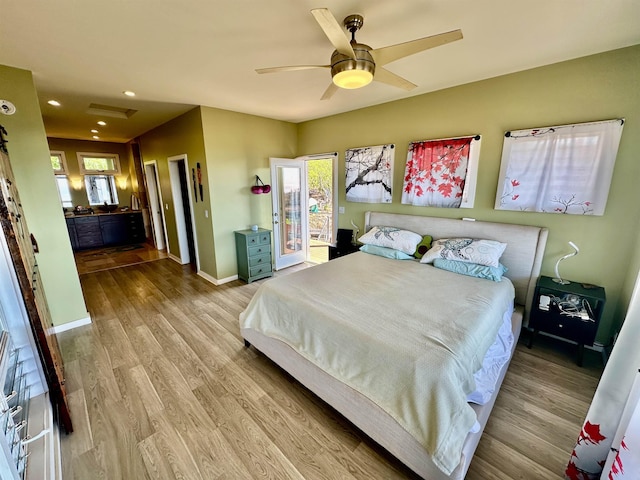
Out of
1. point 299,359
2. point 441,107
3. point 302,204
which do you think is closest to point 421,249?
point 441,107

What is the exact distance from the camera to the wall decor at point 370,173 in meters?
3.57

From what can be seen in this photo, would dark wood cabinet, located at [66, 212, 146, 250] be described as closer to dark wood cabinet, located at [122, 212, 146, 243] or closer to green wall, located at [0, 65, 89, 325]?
dark wood cabinet, located at [122, 212, 146, 243]

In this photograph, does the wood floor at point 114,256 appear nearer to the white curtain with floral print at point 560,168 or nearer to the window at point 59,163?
the window at point 59,163

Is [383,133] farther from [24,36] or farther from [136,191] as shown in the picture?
[136,191]

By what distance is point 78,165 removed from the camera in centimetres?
620

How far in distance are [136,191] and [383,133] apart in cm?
662

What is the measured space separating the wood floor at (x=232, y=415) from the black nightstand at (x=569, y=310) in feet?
0.89

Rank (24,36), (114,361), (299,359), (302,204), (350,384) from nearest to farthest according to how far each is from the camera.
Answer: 1. (350,384)
2. (24,36)
3. (299,359)
4. (114,361)
5. (302,204)

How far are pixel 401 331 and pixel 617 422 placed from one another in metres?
0.99

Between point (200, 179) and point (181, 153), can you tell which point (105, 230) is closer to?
point (181, 153)

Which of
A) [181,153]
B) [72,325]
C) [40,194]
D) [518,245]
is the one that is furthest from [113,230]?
[518,245]

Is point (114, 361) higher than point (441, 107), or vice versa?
point (441, 107)

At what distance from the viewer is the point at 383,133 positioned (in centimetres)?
359

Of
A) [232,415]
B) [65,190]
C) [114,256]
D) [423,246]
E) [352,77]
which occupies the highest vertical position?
[352,77]
